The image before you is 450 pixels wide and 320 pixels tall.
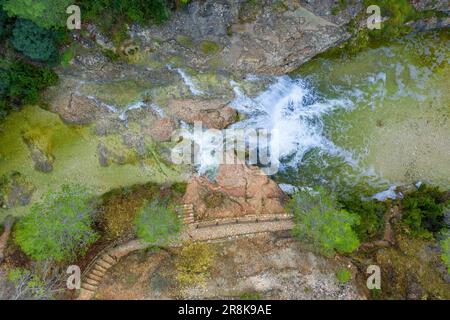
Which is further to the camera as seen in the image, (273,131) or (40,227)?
(273,131)

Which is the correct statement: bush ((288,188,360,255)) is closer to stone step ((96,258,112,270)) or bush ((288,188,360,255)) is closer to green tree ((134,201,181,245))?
green tree ((134,201,181,245))

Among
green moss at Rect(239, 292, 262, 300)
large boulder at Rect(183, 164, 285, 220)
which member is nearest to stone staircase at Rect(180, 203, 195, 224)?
large boulder at Rect(183, 164, 285, 220)

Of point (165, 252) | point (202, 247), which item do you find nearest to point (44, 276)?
point (165, 252)

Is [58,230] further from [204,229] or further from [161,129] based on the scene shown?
[161,129]

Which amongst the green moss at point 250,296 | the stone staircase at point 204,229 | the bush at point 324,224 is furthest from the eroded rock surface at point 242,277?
the bush at point 324,224

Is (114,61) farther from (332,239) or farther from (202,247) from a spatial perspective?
(332,239)

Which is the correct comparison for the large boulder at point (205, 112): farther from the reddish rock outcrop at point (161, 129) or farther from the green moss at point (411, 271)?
the green moss at point (411, 271)
